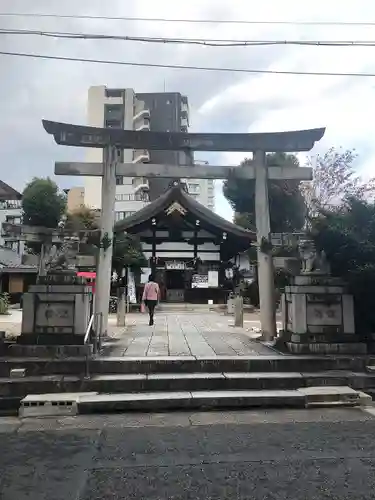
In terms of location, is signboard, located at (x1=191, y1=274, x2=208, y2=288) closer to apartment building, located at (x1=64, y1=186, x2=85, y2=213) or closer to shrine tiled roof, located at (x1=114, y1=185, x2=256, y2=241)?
shrine tiled roof, located at (x1=114, y1=185, x2=256, y2=241)

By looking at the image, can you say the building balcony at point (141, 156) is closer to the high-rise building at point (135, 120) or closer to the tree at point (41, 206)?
the high-rise building at point (135, 120)

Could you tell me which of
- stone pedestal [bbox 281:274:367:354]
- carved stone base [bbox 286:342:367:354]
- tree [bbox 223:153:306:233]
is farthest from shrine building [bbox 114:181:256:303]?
carved stone base [bbox 286:342:367:354]

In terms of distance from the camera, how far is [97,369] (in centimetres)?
748

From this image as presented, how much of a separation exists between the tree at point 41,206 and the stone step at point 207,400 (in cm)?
2070

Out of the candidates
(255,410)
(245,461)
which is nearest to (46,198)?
(255,410)

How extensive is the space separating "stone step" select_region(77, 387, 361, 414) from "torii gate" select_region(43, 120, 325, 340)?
3.64 metres

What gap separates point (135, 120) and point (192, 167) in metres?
57.2

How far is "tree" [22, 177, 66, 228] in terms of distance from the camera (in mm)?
25766

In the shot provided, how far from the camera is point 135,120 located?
6462 cm

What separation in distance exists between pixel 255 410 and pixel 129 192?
55.9 m

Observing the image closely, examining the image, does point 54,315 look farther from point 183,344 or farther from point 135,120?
point 135,120

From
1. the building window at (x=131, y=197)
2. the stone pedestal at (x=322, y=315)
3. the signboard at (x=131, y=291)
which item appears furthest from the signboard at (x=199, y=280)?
the building window at (x=131, y=197)

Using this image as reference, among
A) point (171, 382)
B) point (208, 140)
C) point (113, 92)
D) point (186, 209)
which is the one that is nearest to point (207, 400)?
point (171, 382)

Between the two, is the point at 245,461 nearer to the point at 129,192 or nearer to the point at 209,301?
the point at 209,301
